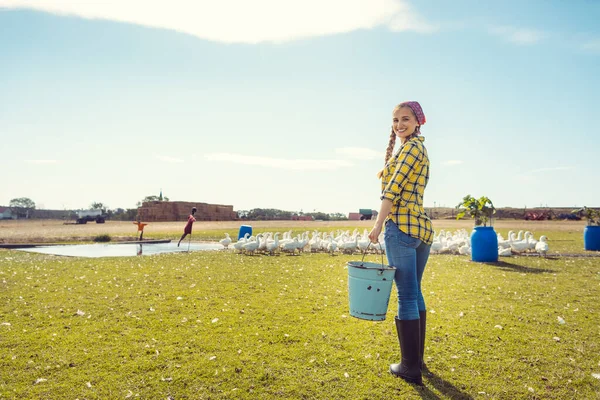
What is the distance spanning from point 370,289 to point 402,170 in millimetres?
1314

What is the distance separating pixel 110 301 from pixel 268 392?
5.66 m

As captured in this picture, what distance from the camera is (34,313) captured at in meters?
7.73

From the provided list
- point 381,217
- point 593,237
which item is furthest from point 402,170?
point 593,237

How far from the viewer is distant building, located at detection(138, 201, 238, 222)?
69.9 m

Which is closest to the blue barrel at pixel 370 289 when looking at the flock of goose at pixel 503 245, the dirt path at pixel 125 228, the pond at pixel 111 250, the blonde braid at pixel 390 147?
the blonde braid at pixel 390 147

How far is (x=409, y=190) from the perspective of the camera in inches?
174

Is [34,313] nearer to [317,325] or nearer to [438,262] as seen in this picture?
[317,325]

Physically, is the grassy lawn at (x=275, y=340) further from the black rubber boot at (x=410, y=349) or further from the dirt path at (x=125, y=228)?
the dirt path at (x=125, y=228)

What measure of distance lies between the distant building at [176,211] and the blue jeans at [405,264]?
67039mm

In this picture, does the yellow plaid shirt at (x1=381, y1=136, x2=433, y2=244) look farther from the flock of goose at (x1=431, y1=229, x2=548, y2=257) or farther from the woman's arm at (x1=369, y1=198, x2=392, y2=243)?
the flock of goose at (x1=431, y1=229, x2=548, y2=257)

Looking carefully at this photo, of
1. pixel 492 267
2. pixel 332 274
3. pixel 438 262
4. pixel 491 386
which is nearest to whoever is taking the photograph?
pixel 491 386

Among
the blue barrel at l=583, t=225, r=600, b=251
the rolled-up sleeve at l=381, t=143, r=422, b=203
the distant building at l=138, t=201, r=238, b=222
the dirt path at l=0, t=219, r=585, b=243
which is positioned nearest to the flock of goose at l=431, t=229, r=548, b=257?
the blue barrel at l=583, t=225, r=600, b=251

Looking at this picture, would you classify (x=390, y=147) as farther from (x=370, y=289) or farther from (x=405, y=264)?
(x=370, y=289)

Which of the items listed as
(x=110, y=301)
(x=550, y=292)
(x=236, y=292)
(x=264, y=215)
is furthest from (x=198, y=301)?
(x=264, y=215)
